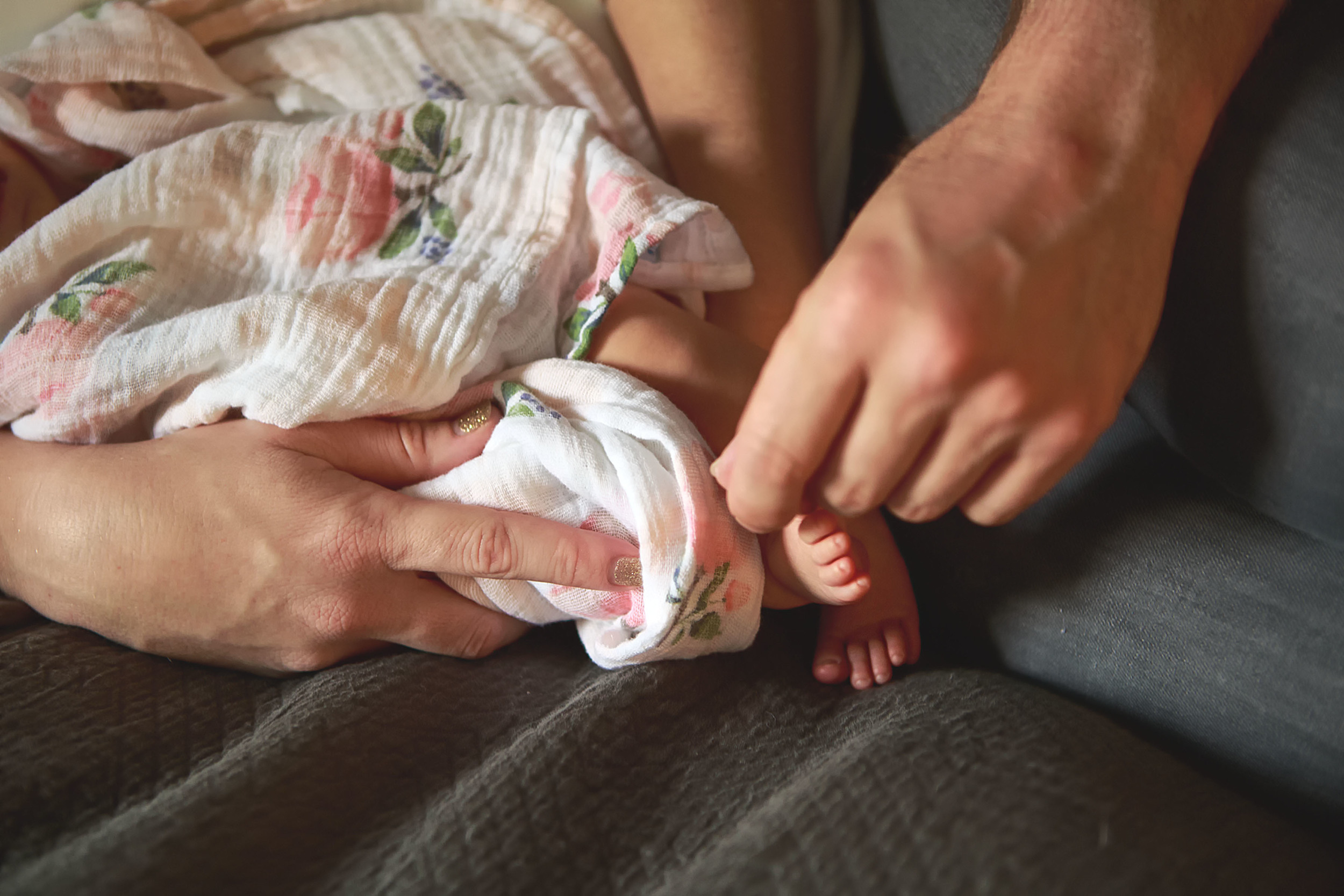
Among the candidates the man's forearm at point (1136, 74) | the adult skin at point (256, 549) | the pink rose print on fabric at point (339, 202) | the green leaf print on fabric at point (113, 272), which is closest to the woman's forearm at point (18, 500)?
the adult skin at point (256, 549)

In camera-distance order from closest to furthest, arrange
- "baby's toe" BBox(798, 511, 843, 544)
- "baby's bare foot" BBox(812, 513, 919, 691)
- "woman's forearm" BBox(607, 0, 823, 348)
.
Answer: "baby's toe" BBox(798, 511, 843, 544) → "baby's bare foot" BBox(812, 513, 919, 691) → "woman's forearm" BBox(607, 0, 823, 348)

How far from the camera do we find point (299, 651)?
536 millimetres

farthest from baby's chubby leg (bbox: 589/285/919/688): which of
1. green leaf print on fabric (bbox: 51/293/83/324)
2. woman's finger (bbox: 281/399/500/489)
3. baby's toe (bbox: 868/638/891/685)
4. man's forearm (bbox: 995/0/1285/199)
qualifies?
green leaf print on fabric (bbox: 51/293/83/324)

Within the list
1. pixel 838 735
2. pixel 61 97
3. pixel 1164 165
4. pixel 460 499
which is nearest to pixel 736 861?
pixel 838 735

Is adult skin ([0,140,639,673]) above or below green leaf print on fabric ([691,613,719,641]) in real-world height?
above

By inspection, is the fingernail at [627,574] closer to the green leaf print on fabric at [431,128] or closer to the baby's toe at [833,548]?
the baby's toe at [833,548]

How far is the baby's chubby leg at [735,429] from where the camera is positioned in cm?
56

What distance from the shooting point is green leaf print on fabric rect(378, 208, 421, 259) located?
2.00 feet

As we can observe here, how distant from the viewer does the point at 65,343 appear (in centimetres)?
54

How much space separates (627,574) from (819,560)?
126 millimetres

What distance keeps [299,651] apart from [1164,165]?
1.99 feet

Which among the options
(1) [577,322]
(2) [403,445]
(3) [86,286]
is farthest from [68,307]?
(1) [577,322]

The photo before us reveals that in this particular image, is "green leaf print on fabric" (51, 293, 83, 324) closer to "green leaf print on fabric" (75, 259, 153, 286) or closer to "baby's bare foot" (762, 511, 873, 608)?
"green leaf print on fabric" (75, 259, 153, 286)

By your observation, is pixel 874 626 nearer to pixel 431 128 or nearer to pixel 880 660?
pixel 880 660
